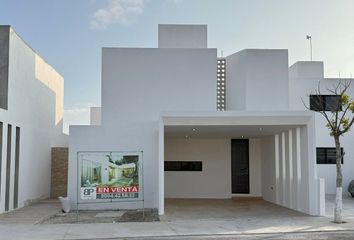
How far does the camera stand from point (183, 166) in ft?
72.5

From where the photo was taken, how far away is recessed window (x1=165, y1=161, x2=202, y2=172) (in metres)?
22.1

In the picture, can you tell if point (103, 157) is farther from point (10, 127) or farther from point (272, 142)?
point (272, 142)

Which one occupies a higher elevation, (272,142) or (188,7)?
(188,7)

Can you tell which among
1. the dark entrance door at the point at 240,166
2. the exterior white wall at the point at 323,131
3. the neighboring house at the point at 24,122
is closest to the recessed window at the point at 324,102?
the exterior white wall at the point at 323,131

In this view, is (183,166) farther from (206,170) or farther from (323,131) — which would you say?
(323,131)

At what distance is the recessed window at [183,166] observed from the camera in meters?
22.1

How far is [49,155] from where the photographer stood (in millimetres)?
22438

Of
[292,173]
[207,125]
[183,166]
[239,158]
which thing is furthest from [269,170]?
[207,125]

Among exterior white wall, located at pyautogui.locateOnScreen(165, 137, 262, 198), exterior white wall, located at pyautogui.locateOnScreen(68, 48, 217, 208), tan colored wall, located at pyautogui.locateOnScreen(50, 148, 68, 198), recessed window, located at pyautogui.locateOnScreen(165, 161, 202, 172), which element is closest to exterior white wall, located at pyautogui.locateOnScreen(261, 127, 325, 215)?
exterior white wall, located at pyautogui.locateOnScreen(165, 137, 262, 198)

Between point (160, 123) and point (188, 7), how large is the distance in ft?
14.4

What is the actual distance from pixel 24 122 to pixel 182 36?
322 inches

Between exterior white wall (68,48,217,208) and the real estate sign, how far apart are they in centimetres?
124

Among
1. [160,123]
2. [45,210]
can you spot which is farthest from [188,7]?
[45,210]

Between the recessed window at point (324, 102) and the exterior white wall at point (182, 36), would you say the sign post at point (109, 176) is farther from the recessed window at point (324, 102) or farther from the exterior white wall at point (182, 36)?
the recessed window at point (324, 102)
